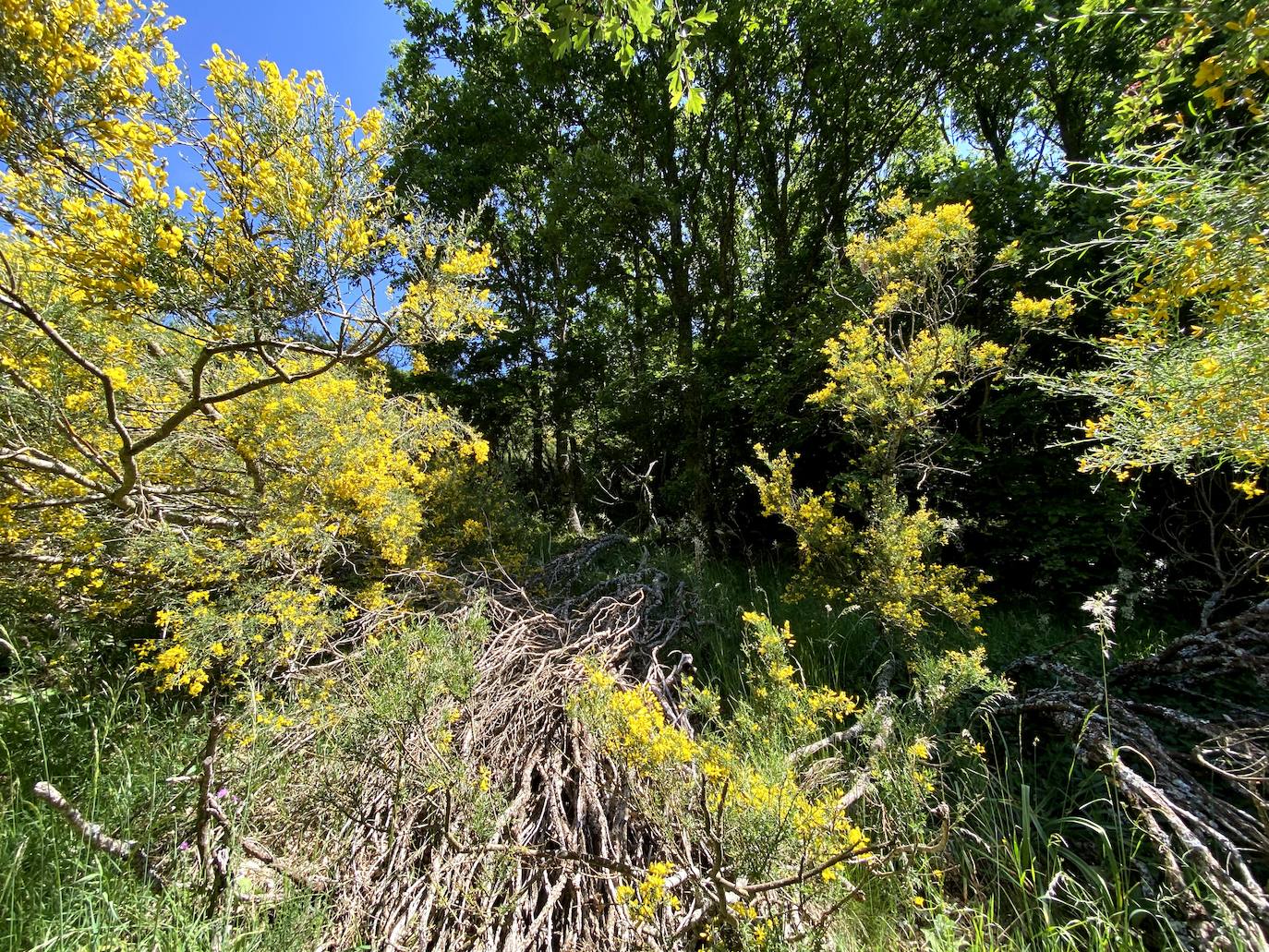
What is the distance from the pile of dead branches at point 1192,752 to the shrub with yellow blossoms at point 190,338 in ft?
11.2

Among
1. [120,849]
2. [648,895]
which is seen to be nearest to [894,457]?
[648,895]

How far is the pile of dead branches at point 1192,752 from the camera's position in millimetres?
1318

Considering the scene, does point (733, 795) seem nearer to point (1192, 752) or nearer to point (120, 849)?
point (1192, 752)

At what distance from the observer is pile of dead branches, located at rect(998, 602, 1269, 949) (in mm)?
1318

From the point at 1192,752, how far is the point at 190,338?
4.54 meters

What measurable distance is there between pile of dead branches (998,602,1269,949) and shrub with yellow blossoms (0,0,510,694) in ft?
11.2

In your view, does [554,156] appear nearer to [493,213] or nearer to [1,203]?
[493,213]

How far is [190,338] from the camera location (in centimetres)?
231

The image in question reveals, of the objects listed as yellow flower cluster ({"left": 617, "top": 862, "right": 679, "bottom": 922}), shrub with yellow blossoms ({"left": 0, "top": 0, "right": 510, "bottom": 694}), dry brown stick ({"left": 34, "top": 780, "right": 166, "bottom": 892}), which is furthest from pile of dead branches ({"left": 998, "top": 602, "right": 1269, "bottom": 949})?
shrub with yellow blossoms ({"left": 0, "top": 0, "right": 510, "bottom": 694})

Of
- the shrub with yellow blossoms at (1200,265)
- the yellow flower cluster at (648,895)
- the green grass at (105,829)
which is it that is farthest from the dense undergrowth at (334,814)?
the shrub with yellow blossoms at (1200,265)

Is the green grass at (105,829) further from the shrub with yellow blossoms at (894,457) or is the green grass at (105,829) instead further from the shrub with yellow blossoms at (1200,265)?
the shrub with yellow blossoms at (1200,265)

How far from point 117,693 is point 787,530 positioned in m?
6.16

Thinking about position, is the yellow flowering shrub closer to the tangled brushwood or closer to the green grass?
the tangled brushwood

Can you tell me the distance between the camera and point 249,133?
6.71 feet
